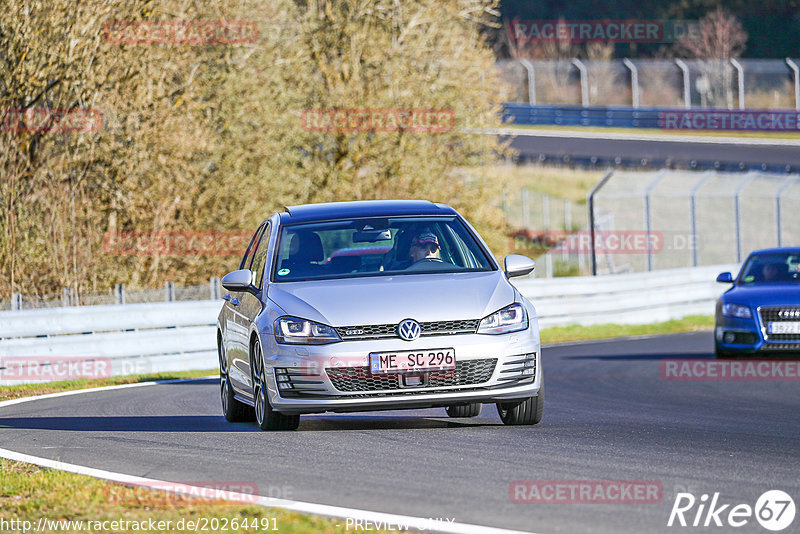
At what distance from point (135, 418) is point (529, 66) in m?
42.5

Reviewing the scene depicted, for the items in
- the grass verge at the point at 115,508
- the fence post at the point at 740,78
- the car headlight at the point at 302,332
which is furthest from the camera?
the fence post at the point at 740,78

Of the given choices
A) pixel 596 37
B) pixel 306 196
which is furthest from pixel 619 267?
pixel 596 37

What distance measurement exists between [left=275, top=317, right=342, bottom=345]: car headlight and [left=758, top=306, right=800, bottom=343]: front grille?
29.6ft

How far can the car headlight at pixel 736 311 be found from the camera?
54.9ft

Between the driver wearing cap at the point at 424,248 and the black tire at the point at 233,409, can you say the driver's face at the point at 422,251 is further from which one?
the black tire at the point at 233,409

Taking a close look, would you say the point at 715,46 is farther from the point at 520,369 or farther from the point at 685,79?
the point at 520,369

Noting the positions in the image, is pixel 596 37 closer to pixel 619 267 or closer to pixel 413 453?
pixel 619 267

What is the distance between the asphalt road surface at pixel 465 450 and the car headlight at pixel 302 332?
2.21 ft

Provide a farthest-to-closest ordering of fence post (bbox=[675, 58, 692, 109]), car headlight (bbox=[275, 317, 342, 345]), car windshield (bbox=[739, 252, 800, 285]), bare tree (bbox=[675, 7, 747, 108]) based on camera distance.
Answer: bare tree (bbox=[675, 7, 747, 108]) → fence post (bbox=[675, 58, 692, 109]) → car windshield (bbox=[739, 252, 800, 285]) → car headlight (bbox=[275, 317, 342, 345])

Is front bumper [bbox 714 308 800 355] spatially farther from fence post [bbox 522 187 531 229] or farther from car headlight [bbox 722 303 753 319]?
fence post [bbox 522 187 531 229]

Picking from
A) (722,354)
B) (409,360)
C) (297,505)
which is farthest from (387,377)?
(722,354)

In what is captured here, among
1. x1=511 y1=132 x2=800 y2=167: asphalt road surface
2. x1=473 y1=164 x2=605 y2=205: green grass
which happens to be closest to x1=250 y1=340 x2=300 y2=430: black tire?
x1=473 y1=164 x2=605 y2=205: green grass

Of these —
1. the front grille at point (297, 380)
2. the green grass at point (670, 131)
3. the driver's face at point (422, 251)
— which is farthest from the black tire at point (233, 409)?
the green grass at point (670, 131)

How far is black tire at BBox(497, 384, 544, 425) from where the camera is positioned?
31.7ft
